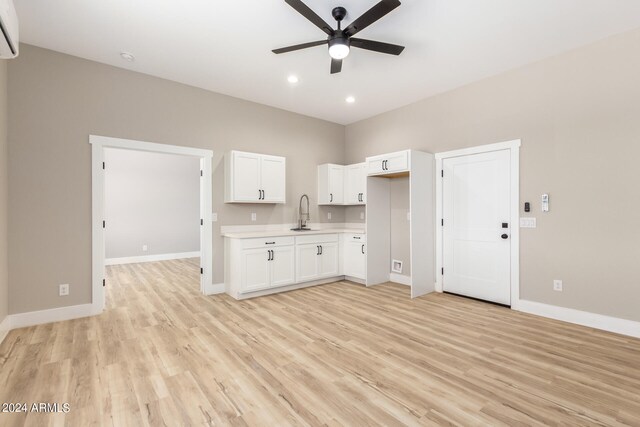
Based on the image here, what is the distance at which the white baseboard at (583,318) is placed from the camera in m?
3.05

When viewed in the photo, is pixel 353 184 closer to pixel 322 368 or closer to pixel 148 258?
pixel 322 368

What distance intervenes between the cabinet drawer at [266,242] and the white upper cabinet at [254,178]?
685mm

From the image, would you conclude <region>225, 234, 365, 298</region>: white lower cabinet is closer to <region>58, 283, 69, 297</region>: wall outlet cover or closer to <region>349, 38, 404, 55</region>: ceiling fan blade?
<region>58, 283, 69, 297</region>: wall outlet cover

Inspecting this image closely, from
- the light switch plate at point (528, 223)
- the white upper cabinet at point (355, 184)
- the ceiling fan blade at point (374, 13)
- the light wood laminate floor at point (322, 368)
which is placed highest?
the ceiling fan blade at point (374, 13)

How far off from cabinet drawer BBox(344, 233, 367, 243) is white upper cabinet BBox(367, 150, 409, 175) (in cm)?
106

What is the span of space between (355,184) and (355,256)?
4.59 feet

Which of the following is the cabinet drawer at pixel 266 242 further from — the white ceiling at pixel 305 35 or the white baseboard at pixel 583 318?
the white baseboard at pixel 583 318

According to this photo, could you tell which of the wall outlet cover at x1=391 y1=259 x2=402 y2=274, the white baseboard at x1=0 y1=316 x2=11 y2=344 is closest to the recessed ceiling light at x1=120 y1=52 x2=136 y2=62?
the white baseboard at x1=0 y1=316 x2=11 y2=344

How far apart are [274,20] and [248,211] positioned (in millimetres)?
2871

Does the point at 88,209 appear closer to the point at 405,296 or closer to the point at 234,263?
the point at 234,263

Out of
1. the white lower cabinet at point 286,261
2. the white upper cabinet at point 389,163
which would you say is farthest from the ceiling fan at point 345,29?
the white lower cabinet at point 286,261

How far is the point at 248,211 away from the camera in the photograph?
5.01m

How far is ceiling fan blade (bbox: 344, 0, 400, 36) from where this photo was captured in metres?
2.29

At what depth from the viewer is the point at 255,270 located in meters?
4.41
